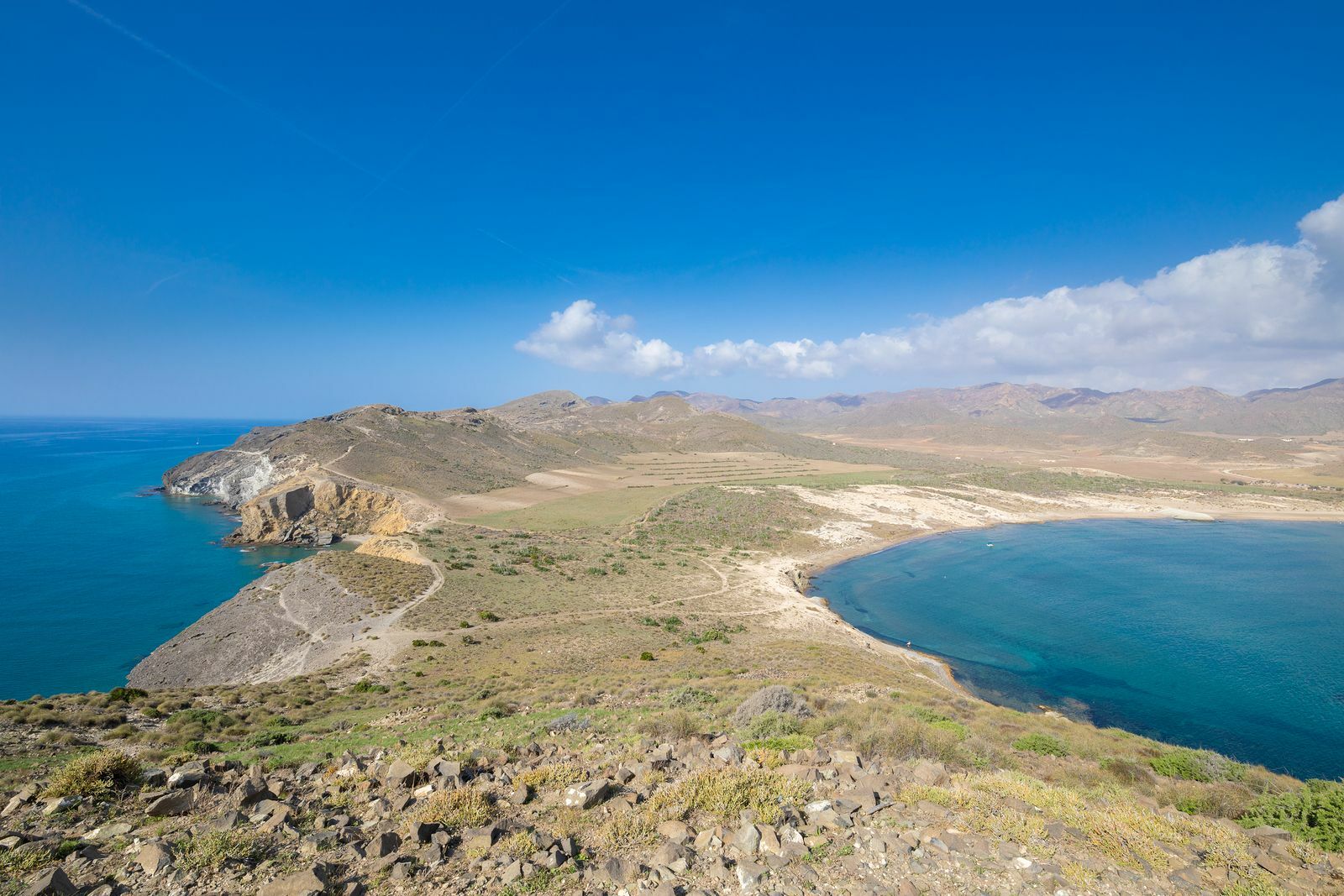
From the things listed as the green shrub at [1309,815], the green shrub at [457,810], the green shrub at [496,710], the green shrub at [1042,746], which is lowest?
the green shrub at [496,710]

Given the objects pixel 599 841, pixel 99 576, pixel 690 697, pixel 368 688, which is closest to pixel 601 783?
pixel 599 841

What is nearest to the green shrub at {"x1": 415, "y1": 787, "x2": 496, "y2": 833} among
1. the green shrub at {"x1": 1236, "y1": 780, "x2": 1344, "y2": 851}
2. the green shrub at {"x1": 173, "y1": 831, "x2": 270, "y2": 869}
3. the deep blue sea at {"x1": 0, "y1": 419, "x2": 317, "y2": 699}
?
the green shrub at {"x1": 173, "y1": 831, "x2": 270, "y2": 869}

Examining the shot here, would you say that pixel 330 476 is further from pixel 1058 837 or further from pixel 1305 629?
pixel 1305 629

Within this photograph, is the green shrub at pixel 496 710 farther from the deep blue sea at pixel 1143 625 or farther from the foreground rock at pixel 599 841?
the deep blue sea at pixel 1143 625

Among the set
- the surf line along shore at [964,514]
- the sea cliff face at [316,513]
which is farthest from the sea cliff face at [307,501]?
the surf line along shore at [964,514]

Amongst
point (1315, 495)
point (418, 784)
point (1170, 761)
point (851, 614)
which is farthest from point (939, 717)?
point (1315, 495)

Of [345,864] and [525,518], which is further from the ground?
[345,864]
